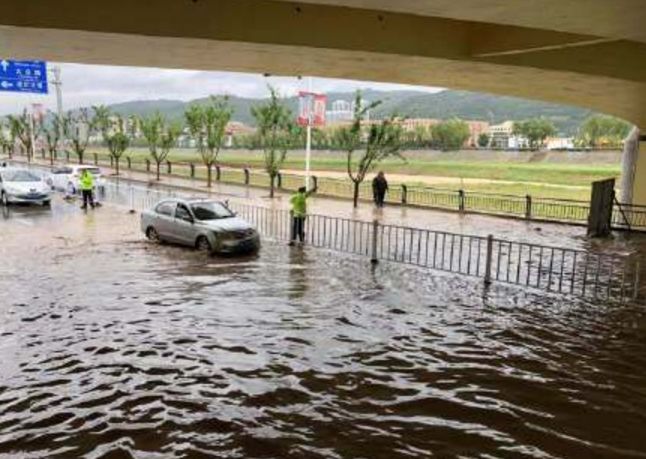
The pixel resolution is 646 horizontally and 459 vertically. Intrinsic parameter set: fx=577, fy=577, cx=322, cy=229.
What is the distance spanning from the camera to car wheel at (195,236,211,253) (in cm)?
1642

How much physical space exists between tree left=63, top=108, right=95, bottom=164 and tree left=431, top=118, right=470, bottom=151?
60.8 metres

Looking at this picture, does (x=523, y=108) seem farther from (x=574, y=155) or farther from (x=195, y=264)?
(x=195, y=264)

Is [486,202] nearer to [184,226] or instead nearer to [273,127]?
[273,127]

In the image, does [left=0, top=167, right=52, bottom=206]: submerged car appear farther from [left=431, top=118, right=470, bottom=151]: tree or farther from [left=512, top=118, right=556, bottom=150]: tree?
[left=512, top=118, right=556, bottom=150]: tree

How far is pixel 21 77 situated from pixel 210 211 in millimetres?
19466

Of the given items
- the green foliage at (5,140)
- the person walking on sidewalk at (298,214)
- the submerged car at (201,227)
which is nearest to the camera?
the submerged car at (201,227)

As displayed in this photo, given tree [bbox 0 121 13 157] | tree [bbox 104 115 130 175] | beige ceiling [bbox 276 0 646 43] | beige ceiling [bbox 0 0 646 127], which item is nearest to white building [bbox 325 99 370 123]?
tree [bbox 104 115 130 175]

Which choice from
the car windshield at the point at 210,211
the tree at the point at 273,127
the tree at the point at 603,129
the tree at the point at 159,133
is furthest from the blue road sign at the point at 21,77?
the tree at the point at 603,129

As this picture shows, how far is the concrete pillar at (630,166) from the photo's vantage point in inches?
1023

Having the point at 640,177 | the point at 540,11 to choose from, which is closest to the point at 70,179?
the point at 640,177

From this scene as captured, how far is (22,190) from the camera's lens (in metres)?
25.7

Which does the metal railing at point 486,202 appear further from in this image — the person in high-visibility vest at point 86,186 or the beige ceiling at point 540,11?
the beige ceiling at point 540,11

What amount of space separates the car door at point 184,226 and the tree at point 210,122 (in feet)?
67.8

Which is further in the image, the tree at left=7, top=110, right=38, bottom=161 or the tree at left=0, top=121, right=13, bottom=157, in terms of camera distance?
the tree at left=0, top=121, right=13, bottom=157
